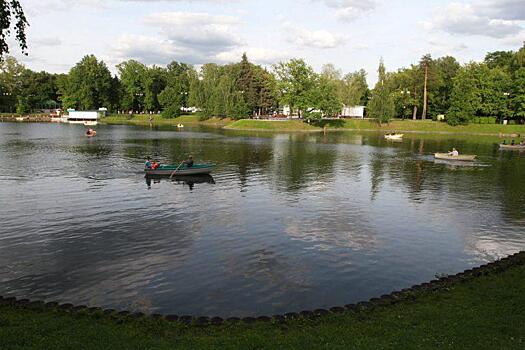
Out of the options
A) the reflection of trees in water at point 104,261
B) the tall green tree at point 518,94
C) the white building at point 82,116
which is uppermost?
the tall green tree at point 518,94

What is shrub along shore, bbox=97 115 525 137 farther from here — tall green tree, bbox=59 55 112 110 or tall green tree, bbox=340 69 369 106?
tall green tree, bbox=59 55 112 110

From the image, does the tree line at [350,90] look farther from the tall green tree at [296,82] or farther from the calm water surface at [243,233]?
the calm water surface at [243,233]

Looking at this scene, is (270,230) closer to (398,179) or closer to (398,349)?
(398,349)

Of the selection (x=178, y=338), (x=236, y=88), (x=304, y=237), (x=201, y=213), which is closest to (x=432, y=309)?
(x=178, y=338)

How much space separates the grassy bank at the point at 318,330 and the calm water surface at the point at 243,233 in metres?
A: 3.33

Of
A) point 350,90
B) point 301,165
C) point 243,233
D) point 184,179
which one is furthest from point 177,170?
point 350,90

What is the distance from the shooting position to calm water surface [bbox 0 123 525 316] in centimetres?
2005

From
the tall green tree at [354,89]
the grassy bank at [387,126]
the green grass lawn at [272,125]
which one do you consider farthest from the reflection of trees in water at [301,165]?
the tall green tree at [354,89]

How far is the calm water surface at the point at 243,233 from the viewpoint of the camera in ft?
65.8

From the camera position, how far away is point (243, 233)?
2916 cm

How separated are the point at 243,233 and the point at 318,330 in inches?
606

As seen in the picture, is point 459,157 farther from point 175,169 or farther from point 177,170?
point 175,169

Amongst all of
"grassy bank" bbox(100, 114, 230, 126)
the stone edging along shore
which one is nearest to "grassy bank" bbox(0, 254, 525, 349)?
the stone edging along shore

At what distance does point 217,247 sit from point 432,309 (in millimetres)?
13770
